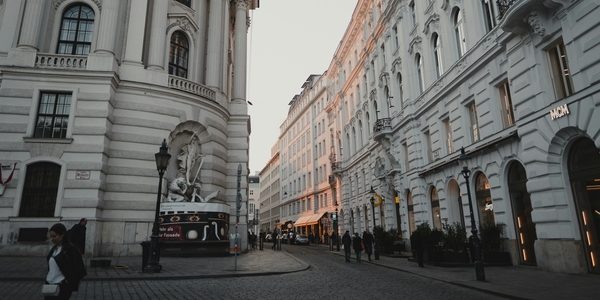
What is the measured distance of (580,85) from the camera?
445 inches

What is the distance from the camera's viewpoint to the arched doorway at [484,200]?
1712 centimetres

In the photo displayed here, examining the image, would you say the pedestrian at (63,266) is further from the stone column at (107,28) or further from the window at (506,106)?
the stone column at (107,28)

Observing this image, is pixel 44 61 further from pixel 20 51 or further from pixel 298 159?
pixel 298 159

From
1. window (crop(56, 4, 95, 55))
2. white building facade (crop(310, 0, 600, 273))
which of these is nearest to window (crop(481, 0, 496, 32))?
white building facade (crop(310, 0, 600, 273))

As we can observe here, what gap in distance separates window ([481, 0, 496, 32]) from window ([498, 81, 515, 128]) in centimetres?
278

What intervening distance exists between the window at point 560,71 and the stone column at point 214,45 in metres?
19.1

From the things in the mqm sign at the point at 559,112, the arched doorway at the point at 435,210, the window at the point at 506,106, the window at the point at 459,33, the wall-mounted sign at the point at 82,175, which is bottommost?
the arched doorway at the point at 435,210

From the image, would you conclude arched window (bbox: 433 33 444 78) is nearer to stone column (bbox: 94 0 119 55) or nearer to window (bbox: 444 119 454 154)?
window (bbox: 444 119 454 154)

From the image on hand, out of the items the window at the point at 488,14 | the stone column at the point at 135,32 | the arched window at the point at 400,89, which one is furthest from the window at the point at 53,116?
the arched window at the point at 400,89

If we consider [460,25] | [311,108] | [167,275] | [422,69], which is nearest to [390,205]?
[422,69]

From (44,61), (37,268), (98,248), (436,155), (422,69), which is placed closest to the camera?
(37,268)

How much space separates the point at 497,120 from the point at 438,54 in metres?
7.35

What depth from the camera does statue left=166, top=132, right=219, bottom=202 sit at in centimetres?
2066

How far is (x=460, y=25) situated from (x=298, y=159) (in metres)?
49.7
